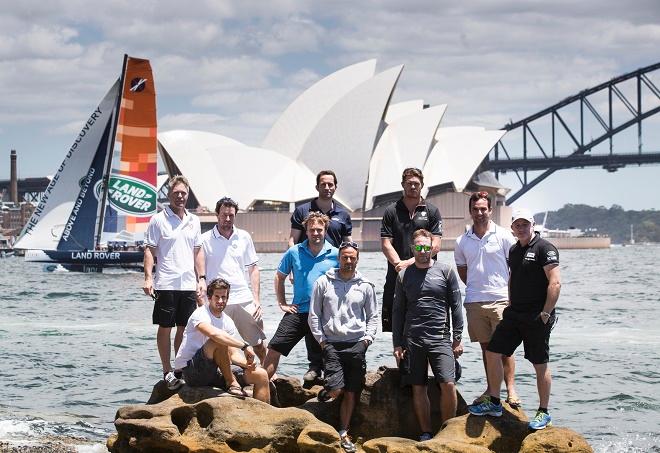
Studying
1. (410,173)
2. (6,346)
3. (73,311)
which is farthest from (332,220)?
(73,311)

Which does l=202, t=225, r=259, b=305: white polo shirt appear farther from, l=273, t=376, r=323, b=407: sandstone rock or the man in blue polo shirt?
l=273, t=376, r=323, b=407: sandstone rock

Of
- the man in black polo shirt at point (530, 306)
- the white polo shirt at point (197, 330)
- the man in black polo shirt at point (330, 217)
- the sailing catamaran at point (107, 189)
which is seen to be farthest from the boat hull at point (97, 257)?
the man in black polo shirt at point (530, 306)

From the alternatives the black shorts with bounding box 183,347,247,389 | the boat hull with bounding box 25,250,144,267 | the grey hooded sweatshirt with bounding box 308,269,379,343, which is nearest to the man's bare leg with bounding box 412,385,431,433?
the grey hooded sweatshirt with bounding box 308,269,379,343

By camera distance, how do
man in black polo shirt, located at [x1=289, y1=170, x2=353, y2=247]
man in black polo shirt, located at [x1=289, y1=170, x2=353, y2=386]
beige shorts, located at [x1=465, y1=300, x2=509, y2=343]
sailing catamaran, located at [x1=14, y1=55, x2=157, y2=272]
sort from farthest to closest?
sailing catamaran, located at [x1=14, y1=55, x2=157, y2=272] < man in black polo shirt, located at [x1=289, y1=170, x2=353, y2=247] < man in black polo shirt, located at [x1=289, y1=170, x2=353, y2=386] < beige shorts, located at [x1=465, y1=300, x2=509, y2=343]

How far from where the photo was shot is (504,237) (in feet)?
25.0

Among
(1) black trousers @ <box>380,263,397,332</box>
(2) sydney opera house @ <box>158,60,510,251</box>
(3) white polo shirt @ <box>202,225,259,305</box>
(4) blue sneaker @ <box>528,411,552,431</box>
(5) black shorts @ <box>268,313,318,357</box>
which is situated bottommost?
(4) blue sneaker @ <box>528,411,552,431</box>

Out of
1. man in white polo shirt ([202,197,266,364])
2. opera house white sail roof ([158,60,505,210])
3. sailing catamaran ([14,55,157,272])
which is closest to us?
man in white polo shirt ([202,197,266,364])

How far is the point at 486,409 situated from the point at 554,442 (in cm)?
52

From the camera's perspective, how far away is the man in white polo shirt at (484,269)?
7.57 metres

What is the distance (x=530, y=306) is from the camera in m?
7.03

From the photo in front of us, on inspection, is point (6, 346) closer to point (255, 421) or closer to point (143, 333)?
point (143, 333)

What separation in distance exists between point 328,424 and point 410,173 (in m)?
1.86

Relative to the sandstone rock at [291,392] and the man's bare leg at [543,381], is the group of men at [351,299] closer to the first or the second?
the man's bare leg at [543,381]

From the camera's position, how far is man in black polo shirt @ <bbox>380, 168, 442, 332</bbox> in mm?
7684
